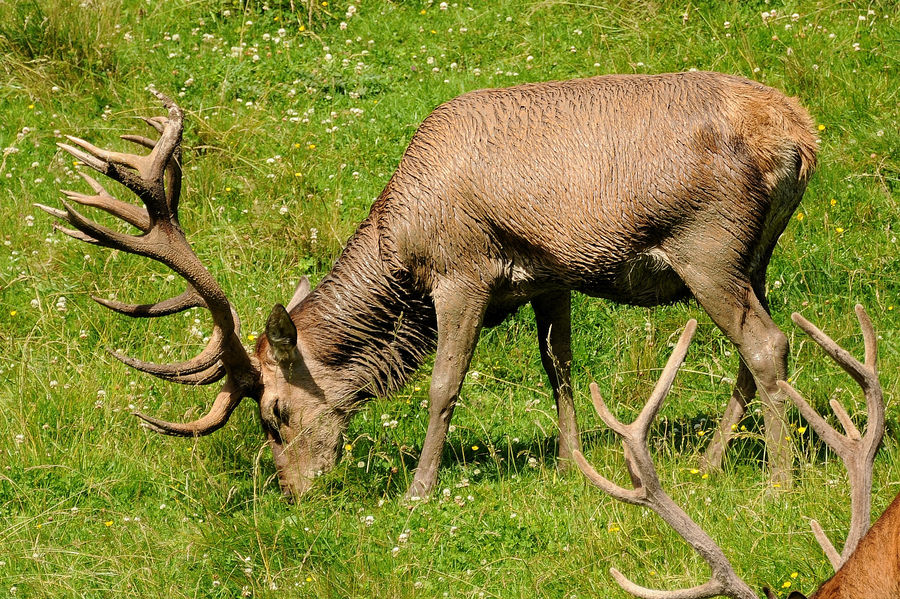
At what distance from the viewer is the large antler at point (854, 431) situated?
383cm

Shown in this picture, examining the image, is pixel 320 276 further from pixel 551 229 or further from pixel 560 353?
pixel 551 229

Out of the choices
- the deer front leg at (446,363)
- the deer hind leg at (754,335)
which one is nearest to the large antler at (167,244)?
the deer front leg at (446,363)

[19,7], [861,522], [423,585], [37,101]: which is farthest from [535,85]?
[19,7]

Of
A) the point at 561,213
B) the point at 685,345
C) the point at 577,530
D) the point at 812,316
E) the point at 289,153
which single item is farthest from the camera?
the point at 289,153

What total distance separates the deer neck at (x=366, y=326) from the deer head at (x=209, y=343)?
132 millimetres

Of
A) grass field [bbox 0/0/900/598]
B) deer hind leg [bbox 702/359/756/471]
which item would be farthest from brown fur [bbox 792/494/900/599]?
deer hind leg [bbox 702/359/756/471]

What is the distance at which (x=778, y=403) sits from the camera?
601 cm

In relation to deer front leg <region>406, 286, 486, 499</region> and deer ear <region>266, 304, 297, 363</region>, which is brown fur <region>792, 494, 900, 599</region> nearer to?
deer front leg <region>406, 286, 486, 499</region>

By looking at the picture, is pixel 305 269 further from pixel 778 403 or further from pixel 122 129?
pixel 778 403

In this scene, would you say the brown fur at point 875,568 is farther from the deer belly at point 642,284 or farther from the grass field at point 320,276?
the deer belly at point 642,284

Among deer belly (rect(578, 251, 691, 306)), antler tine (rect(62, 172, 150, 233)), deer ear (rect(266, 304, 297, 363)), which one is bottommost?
deer ear (rect(266, 304, 297, 363))

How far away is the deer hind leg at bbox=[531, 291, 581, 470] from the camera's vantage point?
21.9 feet

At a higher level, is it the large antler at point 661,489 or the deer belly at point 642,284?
the large antler at point 661,489

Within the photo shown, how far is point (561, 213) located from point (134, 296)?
3.18 metres
